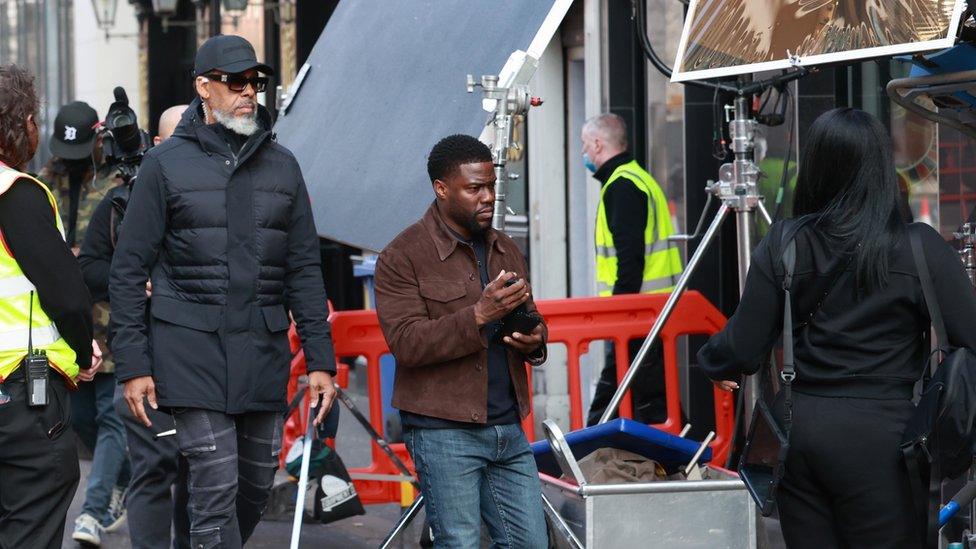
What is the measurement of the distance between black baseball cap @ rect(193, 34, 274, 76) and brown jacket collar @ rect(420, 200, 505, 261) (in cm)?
79

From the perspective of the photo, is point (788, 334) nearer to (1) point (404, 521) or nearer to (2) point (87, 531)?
(1) point (404, 521)

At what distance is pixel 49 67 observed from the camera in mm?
25359

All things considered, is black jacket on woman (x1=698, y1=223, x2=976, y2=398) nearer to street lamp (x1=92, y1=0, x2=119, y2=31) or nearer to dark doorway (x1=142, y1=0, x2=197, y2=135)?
street lamp (x1=92, y1=0, x2=119, y2=31)

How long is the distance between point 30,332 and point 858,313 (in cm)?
235

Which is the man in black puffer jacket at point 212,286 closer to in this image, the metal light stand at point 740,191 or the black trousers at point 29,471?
the black trousers at point 29,471

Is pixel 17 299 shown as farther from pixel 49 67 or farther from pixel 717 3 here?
pixel 49 67

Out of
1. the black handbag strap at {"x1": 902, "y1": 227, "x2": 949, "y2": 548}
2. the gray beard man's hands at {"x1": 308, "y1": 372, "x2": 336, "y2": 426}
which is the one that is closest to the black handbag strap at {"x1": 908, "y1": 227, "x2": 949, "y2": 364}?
→ the black handbag strap at {"x1": 902, "y1": 227, "x2": 949, "y2": 548}

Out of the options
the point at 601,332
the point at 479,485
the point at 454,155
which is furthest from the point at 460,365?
the point at 601,332

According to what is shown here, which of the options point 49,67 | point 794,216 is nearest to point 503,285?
point 794,216

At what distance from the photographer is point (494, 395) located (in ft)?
16.4

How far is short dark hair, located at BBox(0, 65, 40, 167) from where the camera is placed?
4.77 metres

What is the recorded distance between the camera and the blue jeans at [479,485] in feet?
16.3

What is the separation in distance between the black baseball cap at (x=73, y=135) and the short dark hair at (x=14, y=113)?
3139mm

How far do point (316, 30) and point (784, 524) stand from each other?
11950mm
